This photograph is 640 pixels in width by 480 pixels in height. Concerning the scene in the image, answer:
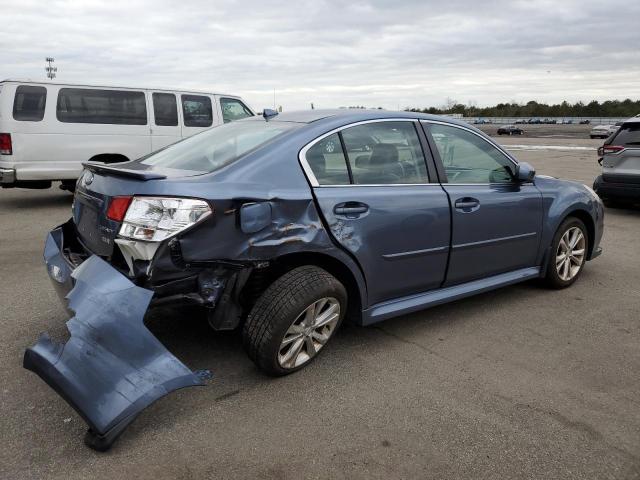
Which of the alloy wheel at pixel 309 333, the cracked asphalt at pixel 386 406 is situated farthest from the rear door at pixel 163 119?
the alloy wheel at pixel 309 333

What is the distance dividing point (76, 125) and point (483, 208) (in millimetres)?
7181

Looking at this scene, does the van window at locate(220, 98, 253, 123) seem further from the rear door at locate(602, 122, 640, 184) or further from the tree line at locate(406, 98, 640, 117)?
the tree line at locate(406, 98, 640, 117)

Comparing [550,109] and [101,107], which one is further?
[550,109]

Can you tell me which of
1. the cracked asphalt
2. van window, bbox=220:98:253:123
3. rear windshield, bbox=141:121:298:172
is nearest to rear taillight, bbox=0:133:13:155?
van window, bbox=220:98:253:123

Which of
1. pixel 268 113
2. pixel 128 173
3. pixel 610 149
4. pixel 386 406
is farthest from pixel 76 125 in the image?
pixel 610 149

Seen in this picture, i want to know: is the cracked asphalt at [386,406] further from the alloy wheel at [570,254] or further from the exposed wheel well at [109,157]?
the exposed wheel well at [109,157]

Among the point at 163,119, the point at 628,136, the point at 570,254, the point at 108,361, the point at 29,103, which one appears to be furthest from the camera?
the point at 163,119

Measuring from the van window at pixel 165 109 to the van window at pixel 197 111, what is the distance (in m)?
0.18

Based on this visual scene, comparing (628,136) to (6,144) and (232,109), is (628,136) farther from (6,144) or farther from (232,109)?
(6,144)

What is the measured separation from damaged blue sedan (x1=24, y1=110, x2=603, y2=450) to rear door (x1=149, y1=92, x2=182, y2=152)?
5.90 m

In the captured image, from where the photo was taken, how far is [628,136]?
338 inches

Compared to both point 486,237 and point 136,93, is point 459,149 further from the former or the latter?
point 136,93

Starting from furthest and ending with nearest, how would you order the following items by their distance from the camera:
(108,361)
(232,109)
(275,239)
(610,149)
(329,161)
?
(232,109) < (610,149) < (329,161) < (275,239) < (108,361)

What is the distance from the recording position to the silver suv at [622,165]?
8.39m
